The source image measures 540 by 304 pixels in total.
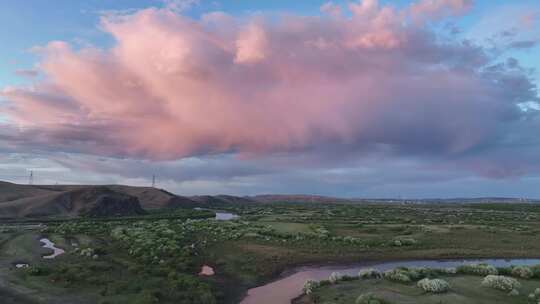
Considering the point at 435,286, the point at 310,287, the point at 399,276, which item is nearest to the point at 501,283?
the point at 435,286

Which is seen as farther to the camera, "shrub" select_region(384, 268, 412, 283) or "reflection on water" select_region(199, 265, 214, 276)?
"reflection on water" select_region(199, 265, 214, 276)

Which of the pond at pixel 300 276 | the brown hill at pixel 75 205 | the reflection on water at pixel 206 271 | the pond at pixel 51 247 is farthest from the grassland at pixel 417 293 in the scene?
the brown hill at pixel 75 205

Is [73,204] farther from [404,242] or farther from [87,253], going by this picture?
[404,242]

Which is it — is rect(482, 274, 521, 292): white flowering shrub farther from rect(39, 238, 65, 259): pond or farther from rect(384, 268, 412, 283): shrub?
rect(39, 238, 65, 259): pond

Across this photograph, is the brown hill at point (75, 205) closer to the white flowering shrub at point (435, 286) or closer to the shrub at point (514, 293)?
the white flowering shrub at point (435, 286)

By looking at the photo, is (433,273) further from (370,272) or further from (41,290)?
(41,290)

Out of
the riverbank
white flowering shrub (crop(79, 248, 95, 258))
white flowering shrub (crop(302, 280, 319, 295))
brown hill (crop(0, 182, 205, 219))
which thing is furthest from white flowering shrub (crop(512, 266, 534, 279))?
brown hill (crop(0, 182, 205, 219))
